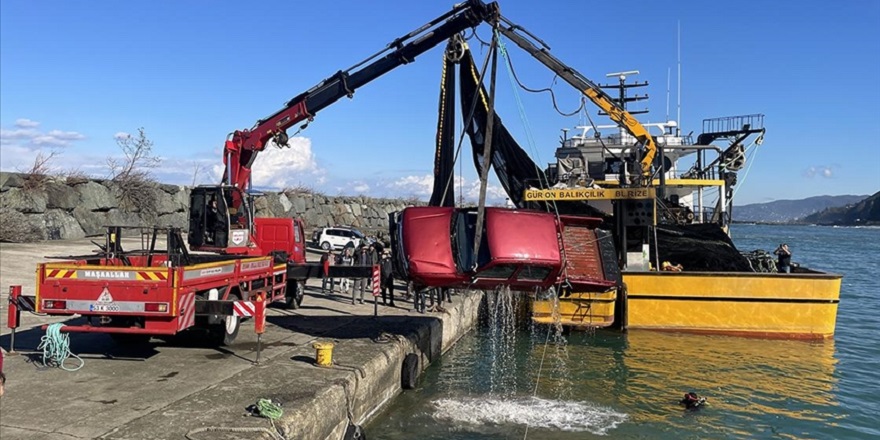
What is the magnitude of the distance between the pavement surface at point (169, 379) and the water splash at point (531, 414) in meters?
1.59

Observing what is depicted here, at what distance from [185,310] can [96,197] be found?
2052 cm

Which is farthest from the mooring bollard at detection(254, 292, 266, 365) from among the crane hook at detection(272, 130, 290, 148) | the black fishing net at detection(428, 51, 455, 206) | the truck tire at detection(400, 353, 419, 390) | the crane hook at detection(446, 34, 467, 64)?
the crane hook at detection(272, 130, 290, 148)

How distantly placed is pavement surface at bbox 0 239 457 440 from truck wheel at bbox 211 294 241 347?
0.15 m

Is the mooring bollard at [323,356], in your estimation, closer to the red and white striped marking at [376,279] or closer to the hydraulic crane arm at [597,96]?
the red and white striped marking at [376,279]

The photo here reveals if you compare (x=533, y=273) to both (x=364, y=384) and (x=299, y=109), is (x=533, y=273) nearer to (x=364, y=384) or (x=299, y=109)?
(x=364, y=384)

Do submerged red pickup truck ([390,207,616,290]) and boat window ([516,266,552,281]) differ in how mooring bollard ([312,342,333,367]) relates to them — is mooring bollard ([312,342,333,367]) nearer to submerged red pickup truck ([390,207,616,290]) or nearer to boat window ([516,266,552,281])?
submerged red pickup truck ([390,207,616,290])

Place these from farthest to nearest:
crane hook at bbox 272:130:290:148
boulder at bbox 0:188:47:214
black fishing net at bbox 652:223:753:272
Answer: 1. boulder at bbox 0:188:47:214
2. crane hook at bbox 272:130:290:148
3. black fishing net at bbox 652:223:753:272

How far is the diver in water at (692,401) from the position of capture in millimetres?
9469

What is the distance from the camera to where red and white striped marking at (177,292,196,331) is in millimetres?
7789

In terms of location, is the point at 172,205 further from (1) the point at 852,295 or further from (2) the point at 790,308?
(1) the point at 852,295

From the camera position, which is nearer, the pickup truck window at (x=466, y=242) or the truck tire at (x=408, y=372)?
the pickup truck window at (x=466, y=242)

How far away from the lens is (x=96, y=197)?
25125 millimetres

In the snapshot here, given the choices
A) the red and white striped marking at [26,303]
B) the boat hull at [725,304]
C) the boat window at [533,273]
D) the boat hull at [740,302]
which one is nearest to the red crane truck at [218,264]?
the red and white striped marking at [26,303]

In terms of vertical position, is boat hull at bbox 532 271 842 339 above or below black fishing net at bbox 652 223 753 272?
below
